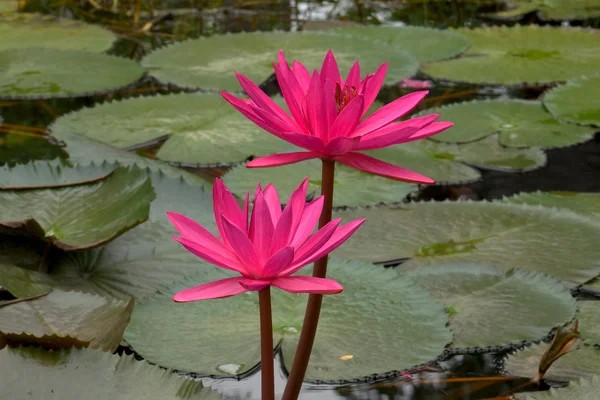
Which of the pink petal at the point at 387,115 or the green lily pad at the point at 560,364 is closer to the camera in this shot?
the pink petal at the point at 387,115

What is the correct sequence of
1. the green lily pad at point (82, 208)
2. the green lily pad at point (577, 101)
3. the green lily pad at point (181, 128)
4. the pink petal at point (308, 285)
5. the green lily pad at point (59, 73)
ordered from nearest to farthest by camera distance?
the pink petal at point (308, 285)
the green lily pad at point (82, 208)
the green lily pad at point (181, 128)
the green lily pad at point (577, 101)
the green lily pad at point (59, 73)

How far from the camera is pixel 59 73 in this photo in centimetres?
268

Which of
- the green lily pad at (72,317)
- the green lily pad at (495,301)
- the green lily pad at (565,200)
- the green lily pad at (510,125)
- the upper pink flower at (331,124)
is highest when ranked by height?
the upper pink flower at (331,124)

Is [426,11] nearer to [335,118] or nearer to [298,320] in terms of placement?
[298,320]

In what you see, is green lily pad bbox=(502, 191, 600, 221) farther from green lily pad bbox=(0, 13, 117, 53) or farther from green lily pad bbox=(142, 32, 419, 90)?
green lily pad bbox=(0, 13, 117, 53)

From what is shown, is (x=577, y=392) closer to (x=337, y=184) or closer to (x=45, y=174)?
(x=337, y=184)

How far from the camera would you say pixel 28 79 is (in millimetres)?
2619

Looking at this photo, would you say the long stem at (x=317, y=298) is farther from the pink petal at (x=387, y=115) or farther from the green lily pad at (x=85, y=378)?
the green lily pad at (x=85, y=378)

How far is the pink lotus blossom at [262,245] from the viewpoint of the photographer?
0.60 metres

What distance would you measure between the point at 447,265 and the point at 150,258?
56 cm

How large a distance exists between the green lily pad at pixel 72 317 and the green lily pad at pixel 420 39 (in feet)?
6.66

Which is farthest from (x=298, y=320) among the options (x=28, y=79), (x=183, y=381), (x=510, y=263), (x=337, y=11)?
(x=337, y=11)

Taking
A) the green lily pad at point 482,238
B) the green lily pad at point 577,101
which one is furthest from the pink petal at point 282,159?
the green lily pad at point 577,101

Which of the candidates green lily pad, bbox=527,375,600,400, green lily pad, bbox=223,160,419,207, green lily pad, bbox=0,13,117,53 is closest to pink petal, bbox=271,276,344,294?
green lily pad, bbox=527,375,600,400
